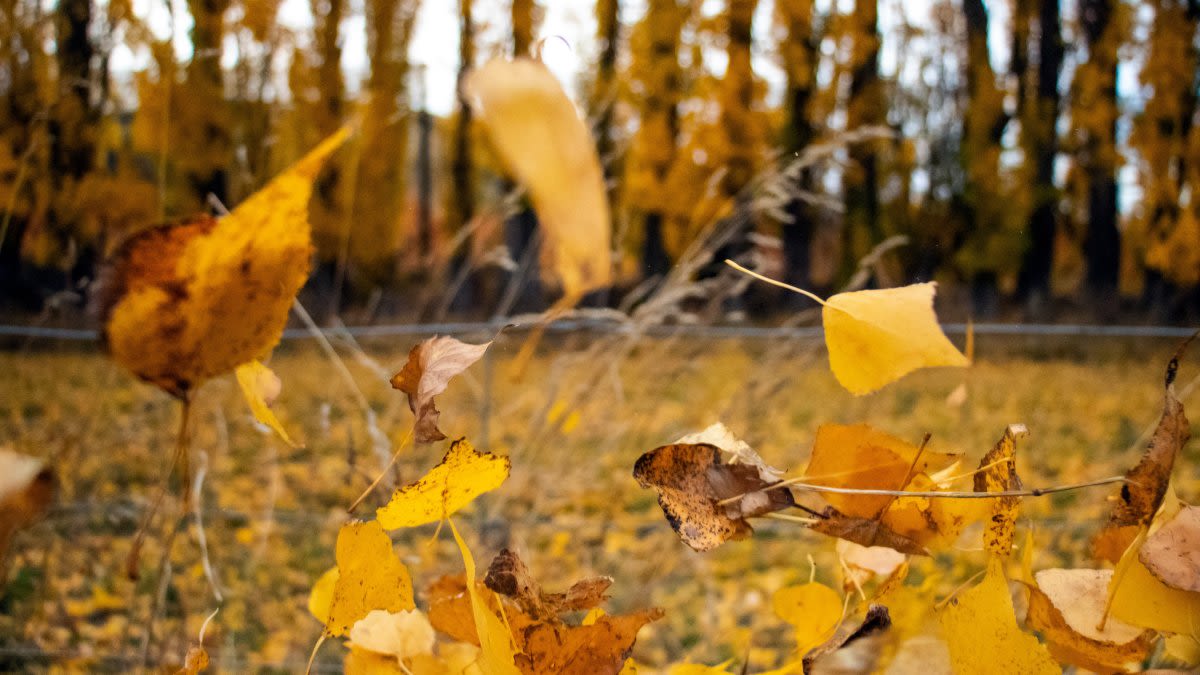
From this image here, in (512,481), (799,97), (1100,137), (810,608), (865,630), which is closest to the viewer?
(865,630)

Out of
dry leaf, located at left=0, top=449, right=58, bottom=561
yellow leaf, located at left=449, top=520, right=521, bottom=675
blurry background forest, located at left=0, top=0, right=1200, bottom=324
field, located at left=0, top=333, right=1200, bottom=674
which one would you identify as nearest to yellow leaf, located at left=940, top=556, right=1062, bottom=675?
field, located at left=0, top=333, right=1200, bottom=674

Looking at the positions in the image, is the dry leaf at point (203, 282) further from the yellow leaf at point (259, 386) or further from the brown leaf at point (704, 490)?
the brown leaf at point (704, 490)

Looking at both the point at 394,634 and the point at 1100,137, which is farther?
the point at 1100,137

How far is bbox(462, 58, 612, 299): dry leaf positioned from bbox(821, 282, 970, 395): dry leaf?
0.08 meters

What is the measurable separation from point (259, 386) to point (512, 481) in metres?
1.04

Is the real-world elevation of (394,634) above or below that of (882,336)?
below

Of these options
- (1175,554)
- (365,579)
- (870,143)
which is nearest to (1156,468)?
(1175,554)

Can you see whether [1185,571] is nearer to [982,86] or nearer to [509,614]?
[509,614]

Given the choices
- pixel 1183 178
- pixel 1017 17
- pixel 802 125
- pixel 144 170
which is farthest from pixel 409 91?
pixel 1183 178

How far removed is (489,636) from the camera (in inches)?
9.0

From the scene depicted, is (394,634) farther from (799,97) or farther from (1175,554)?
(799,97)

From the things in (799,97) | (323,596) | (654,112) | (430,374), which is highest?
(799,97)

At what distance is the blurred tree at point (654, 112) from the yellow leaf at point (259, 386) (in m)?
6.69

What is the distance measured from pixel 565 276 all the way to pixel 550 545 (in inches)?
83.4
